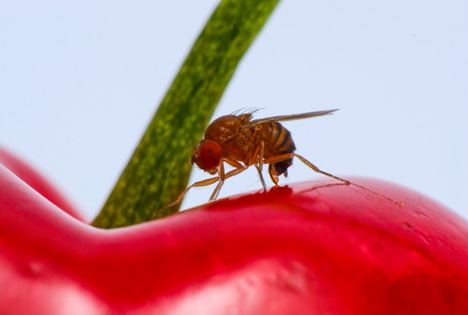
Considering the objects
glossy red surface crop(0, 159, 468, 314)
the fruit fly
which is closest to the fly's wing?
the fruit fly

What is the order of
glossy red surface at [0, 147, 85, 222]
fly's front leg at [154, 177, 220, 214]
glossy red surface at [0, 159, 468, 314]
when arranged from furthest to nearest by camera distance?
glossy red surface at [0, 147, 85, 222], fly's front leg at [154, 177, 220, 214], glossy red surface at [0, 159, 468, 314]

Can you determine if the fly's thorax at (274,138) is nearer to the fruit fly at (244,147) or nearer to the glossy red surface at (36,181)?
the fruit fly at (244,147)

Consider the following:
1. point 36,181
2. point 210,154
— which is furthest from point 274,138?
point 36,181

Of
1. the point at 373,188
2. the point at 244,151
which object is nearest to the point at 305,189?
the point at 373,188

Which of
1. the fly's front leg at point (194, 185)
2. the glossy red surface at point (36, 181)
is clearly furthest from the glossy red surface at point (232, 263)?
the glossy red surface at point (36, 181)

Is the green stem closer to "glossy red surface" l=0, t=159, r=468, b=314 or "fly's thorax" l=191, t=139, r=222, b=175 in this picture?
"fly's thorax" l=191, t=139, r=222, b=175

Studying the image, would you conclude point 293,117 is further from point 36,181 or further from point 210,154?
point 36,181

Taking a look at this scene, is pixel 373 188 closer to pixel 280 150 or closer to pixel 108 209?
pixel 280 150

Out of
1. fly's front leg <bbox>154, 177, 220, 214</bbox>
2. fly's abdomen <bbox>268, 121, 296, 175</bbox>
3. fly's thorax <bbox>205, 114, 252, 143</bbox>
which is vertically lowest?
fly's front leg <bbox>154, 177, 220, 214</bbox>
